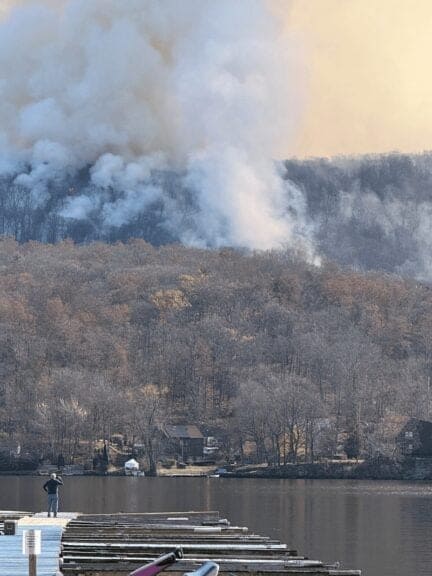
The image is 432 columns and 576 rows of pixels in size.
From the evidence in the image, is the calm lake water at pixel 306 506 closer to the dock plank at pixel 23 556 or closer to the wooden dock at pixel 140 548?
the wooden dock at pixel 140 548

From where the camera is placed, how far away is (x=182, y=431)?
116 m

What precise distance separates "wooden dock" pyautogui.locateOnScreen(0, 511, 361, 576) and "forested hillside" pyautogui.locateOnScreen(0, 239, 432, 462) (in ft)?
224

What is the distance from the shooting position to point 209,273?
542 ft

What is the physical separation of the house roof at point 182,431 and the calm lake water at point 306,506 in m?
14.0

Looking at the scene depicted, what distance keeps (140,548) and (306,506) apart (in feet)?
109

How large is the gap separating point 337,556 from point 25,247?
495ft

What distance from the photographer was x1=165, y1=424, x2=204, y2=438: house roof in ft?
377

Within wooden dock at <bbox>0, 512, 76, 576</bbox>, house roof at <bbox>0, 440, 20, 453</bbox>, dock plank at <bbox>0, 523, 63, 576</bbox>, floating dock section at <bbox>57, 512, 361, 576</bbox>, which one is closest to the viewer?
dock plank at <bbox>0, 523, 63, 576</bbox>

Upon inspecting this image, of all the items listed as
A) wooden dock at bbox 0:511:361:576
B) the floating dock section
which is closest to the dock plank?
wooden dock at bbox 0:511:361:576

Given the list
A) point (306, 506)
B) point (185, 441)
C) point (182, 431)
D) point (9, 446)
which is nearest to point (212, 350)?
point (182, 431)

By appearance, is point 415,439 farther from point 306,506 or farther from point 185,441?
point 306,506

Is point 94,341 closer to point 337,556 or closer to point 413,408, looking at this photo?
point 413,408

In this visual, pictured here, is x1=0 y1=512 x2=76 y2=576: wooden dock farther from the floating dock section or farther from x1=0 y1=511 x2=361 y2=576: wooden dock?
the floating dock section

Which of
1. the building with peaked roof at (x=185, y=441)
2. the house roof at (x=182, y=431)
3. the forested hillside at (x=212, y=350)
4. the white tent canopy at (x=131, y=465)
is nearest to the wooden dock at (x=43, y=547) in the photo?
the white tent canopy at (x=131, y=465)
